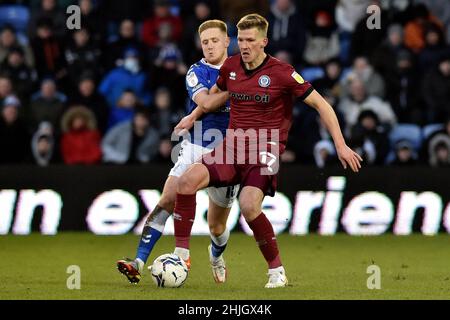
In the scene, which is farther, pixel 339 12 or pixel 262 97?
pixel 339 12

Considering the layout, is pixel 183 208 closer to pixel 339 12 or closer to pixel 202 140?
pixel 202 140

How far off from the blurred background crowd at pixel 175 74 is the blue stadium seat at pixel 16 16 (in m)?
0.02

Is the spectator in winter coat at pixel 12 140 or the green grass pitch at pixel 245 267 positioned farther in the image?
the spectator in winter coat at pixel 12 140

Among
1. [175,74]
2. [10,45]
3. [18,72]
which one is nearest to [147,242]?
[175,74]

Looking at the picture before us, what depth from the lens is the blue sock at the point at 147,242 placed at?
1067 centimetres

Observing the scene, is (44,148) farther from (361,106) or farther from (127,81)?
(361,106)

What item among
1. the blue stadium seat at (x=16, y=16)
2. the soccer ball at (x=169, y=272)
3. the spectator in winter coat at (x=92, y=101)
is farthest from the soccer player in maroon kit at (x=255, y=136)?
the blue stadium seat at (x=16, y=16)

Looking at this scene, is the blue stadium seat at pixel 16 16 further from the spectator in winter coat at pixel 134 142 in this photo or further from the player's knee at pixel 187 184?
the player's knee at pixel 187 184

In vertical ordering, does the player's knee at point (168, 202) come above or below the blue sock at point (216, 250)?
above

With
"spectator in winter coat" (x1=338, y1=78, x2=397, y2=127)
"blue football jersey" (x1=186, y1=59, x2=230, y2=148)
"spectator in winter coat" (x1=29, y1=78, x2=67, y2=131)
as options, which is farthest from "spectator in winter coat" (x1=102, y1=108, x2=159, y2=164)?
"blue football jersey" (x1=186, y1=59, x2=230, y2=148)

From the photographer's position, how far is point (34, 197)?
15914 mm

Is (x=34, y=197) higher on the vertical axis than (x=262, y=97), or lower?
lower

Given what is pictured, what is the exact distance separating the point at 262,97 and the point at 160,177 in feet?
19.6

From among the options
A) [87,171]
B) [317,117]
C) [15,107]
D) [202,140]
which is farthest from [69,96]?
[202,140]
